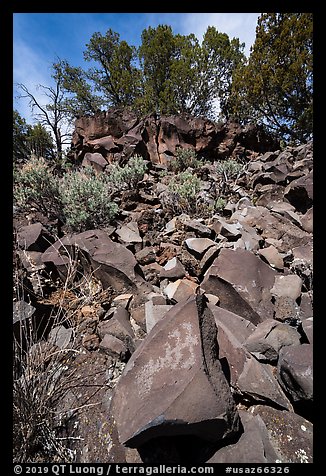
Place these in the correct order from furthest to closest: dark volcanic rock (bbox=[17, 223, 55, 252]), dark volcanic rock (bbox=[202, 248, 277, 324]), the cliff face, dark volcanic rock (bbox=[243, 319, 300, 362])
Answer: the cliff face < dark volcanic rock (bbox=[17, 223, 55, 252]) < dark volcanic rock (bbox=[202, 248, 277, 324]) < dark volcanic rock (bbox=[243, 319, 300, 362])

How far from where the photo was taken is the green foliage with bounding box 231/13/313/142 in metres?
9.81

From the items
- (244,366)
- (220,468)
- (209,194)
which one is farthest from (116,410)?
(209,194)

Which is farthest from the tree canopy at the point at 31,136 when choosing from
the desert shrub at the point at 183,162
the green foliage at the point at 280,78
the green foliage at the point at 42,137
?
the green foliage at the point at 280,78

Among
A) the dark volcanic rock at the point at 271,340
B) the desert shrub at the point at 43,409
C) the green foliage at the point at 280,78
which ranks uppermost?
the green foliage at the point at 280,78

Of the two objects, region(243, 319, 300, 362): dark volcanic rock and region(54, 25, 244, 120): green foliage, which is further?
region(54, 25, 244, 120): green foliage

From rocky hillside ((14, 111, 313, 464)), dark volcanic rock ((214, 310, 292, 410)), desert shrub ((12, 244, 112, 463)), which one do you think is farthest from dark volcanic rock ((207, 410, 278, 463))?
desert shrub ((12, 244, 112, 463))

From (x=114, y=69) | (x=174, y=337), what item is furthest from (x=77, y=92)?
(x=174, y=337)

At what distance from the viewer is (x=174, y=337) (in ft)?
4.91

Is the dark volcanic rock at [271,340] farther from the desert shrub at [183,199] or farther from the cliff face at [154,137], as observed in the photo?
the cliff face at [154,137]

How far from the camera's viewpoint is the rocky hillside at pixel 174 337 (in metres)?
1.30

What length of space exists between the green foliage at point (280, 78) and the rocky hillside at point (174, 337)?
8770mm

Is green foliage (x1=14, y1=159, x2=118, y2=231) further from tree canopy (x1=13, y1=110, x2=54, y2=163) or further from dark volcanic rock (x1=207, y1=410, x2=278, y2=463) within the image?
tree canopy (x1=13, y1=110, x2=54, y2=163)

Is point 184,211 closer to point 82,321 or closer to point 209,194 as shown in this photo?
point 209,194

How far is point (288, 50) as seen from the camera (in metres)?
10.0
